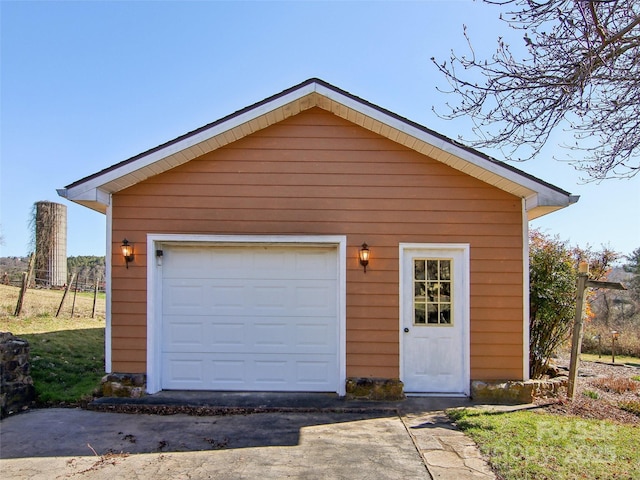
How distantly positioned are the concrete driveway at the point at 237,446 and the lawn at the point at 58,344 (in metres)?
0.92

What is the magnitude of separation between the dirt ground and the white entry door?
1340mm

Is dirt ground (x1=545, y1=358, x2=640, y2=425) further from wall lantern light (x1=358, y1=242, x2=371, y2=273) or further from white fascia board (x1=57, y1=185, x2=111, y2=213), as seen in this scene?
white fascia board (x1=57, y1=185, x2=111, y2=213)

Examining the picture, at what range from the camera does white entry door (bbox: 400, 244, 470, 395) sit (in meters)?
6.37

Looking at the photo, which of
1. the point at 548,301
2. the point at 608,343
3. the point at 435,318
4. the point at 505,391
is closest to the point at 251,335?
the point at 435,318

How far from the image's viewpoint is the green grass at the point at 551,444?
3789 millimetres

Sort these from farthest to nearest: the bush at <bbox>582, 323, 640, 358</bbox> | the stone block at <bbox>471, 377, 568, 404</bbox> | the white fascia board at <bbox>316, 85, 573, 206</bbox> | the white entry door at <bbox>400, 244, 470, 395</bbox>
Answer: the bush at <bbox>582, 323, 640, 358</bbox>, the white entry door at <bbox>400, 244, 470, 395</bbox>, the stone block at <bbox>471, 377, 568, 404</bbox>, the white fascia board at <bbox>316, 85, 573, 206</bbox>

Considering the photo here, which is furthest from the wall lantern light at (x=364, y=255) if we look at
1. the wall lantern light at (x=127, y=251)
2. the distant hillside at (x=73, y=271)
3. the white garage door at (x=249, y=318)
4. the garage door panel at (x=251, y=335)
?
the distant hillside at (x=73, y=271)

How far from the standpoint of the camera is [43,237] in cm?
1705

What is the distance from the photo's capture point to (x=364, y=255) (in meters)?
6.30

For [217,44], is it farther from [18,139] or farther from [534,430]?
[534,430]

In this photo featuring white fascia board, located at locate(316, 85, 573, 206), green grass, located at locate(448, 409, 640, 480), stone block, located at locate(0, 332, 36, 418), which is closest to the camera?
green grass, located at locate(448, 409, 640, 480)

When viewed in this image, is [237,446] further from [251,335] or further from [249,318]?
[249,318]

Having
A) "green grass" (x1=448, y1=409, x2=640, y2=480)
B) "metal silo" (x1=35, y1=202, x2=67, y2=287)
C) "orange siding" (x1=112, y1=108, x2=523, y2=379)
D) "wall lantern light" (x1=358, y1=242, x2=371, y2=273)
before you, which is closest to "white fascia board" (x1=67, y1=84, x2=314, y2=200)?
"orange siding" (x1=112, y1=108, x2=523, y2=379)

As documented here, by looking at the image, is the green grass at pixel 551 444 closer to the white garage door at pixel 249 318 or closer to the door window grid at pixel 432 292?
the door window grid at pixel 432 292
